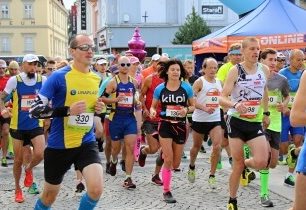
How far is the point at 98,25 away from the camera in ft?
202

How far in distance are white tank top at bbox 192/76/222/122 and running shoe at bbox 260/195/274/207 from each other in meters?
1.67

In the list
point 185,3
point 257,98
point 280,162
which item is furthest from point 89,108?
point 185,3

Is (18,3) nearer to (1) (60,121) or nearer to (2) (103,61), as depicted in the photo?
(2) (103,61)

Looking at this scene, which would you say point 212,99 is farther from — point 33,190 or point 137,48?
point 137,48

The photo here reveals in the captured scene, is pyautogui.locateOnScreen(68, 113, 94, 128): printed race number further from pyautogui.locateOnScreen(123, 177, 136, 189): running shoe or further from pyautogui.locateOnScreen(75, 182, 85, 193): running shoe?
pyautogui.locateOnScreen(123, 177, 136, 189): running shoe

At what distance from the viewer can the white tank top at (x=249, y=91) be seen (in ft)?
21.2

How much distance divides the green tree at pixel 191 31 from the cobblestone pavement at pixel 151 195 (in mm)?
38294

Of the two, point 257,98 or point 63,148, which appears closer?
point 63,148

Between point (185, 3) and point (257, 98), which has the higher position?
point (185, 3)

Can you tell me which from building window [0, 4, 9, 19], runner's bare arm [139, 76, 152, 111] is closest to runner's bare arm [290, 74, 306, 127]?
runner's bare arm [139, 76, 152, 111]

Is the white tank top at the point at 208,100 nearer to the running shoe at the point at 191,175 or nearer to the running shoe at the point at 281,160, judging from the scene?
the running shoe at the point at 191,175

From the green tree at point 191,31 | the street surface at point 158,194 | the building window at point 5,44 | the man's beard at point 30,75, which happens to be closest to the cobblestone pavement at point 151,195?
the street surface at point 158,194

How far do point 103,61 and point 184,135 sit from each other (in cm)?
519

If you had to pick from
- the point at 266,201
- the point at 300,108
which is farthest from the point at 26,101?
the point at 300,108
